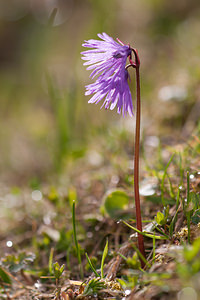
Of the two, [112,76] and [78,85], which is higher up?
[78,85]

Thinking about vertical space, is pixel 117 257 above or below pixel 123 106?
below

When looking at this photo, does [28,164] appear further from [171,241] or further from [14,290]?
[171,241]

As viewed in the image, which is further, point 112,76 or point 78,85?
point 78,85

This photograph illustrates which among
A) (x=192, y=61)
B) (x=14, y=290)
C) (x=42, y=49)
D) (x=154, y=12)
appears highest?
(x=154, y=12)

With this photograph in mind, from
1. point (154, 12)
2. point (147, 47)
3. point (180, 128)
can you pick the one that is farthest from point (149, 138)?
point (154, 12)

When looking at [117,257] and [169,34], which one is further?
[169,34]

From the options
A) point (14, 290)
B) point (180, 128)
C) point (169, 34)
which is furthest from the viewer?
point (169, 34)

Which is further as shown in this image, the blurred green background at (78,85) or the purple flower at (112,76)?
the blurred green background at (78,85)

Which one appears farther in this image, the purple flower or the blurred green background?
the blurred green background
